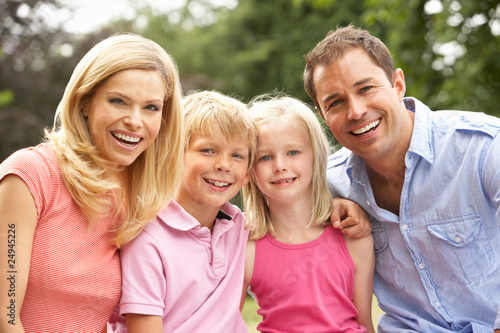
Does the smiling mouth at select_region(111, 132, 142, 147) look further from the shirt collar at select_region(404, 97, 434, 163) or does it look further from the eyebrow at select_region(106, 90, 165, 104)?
the shirt collar at select_region(404, 97, 434, 163)

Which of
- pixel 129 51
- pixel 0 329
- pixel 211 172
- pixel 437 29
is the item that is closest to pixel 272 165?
pixel 211 172

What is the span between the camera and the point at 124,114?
254cm

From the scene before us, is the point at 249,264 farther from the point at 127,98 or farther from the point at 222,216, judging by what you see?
the point at 127,98

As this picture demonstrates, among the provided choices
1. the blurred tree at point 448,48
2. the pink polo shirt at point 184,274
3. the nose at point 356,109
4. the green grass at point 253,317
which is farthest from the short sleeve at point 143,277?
the blurred tree at point 448,48

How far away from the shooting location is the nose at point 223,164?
2.87 meters

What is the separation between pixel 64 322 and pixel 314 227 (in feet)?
4.57

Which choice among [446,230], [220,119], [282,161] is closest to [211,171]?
[220,119]

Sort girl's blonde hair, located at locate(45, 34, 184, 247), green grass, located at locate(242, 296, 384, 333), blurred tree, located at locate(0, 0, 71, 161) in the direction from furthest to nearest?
blurred tree, located at locate(0, 0, 71, 161)
green grass, located at locate(242, 296, 384, 333)
girl's blonde hair, located at locate(45, 34, 184, 247)

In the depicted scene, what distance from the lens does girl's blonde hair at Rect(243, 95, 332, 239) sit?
10.2 feet

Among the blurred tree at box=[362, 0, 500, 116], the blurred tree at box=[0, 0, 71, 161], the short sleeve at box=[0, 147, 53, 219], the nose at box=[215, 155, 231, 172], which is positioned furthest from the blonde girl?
the blurred tree at box=[0, 0, 71, 161]

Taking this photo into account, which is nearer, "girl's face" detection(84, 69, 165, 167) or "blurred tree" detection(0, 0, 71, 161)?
"girl's face" detection(84, 69, 165, 167)

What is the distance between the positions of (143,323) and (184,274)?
0.30m

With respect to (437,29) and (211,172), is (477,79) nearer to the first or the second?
(437,29)

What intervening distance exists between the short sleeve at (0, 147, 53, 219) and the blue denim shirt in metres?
1.66
